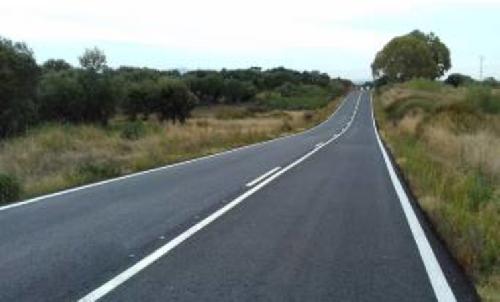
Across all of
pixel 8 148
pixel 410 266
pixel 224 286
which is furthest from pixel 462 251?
pixel 8 148

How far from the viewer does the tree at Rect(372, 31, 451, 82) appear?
15300cm

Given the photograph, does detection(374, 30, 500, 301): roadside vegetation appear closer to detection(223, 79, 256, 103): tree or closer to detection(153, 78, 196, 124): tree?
detection(153, 78, 196, 124): tree

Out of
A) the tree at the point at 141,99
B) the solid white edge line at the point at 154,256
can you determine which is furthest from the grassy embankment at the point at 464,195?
the tree at the point at 141,99

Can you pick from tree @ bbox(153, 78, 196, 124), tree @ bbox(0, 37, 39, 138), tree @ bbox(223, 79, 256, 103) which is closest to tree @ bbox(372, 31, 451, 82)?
tree @ bbox(223, 79, 256, 103)

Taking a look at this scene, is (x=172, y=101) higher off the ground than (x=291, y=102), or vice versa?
(x=172, y=101)

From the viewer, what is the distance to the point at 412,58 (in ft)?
508

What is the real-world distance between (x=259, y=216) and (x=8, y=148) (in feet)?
69.0

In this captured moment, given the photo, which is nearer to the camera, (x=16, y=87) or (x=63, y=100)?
(x=16, y=87)

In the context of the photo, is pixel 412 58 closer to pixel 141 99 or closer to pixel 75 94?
pixel 141 99

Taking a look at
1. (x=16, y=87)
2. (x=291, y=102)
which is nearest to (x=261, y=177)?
(x=16, y=87)

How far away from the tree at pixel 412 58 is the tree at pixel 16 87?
356ft

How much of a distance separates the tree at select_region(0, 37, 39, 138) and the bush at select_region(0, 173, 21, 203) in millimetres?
34502

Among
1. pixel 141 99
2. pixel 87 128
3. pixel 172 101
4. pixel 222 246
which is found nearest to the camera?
pixel 222 246

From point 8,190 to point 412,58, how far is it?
146 m
